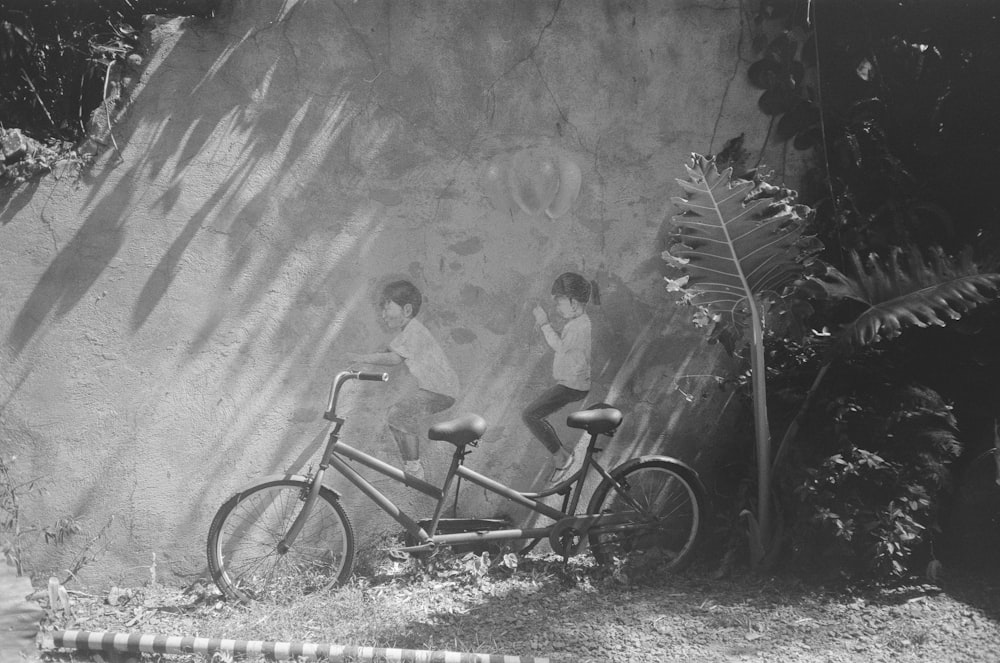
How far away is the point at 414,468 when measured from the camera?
184 inches

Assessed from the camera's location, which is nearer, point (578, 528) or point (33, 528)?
point (33, 528)

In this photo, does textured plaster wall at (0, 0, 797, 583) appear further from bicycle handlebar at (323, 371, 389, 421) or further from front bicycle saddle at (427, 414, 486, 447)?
front bicycle saddle at (427, 414, 486, 447)

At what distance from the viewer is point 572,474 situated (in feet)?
15.9

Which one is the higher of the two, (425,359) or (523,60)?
(523,60)

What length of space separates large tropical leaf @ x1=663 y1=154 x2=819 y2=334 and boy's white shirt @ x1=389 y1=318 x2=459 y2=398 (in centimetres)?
132

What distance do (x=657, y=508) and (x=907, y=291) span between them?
1747 millimetres

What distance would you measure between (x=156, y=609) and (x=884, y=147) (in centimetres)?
475

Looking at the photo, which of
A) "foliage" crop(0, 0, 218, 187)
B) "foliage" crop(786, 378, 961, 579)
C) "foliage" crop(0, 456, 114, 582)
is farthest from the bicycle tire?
"foliage" crop(0, 0, 218, 187)

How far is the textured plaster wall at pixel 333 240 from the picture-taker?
4.36 metres

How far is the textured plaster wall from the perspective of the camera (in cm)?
436

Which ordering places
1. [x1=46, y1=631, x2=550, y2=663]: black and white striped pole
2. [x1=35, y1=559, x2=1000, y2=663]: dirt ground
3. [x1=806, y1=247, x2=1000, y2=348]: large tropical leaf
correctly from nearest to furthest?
[x1=46, y1=631, x2=550, y2=663]: black and white striped pole → [x1=35, y1=559, x2=1000, y2=663]: dirt ground → [x1=806, y1=247, x2=1000, y2=348]: large tropical leaf

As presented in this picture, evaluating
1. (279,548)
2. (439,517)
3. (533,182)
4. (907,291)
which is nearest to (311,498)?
(279,548)

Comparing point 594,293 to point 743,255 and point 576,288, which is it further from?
point 743,255

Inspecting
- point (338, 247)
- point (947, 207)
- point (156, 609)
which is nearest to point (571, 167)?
point (338, 247)
